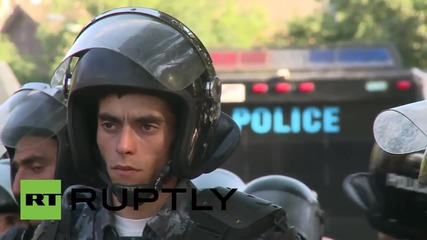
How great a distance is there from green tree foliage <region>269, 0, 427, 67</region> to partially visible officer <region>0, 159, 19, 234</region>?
57.9 feet

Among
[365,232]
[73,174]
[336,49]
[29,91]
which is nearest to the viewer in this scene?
[73,174]

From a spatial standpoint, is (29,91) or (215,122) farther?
(29,91)

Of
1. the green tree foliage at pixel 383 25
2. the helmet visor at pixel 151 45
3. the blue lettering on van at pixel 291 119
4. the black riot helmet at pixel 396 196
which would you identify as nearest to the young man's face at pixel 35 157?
the helmet visor at pixel 151 45

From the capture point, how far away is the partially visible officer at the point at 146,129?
268 centimetres

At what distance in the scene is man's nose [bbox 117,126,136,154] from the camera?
265cm

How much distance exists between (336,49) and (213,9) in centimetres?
2116

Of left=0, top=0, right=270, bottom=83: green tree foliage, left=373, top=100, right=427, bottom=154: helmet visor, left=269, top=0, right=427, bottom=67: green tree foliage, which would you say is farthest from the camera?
left=269, top=0, right=427, bottom=67: green tree foliage

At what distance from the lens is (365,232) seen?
6.18m

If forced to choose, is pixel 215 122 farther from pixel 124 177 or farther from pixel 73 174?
pixel 73 174

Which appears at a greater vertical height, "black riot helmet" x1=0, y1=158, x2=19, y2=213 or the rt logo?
the rt logo

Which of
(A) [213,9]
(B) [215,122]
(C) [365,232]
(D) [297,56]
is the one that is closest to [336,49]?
(D) [297,56]

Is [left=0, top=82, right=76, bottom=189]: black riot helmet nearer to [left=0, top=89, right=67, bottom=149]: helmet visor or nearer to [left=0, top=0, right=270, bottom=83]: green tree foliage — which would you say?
[left=0, top=89, right=67, bottom=149]: helmet visor

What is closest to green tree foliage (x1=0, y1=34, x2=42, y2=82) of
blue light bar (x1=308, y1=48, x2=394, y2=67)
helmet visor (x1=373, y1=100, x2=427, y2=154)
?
blue light bar (x1=308, y1=48, x2=394, y2=67)

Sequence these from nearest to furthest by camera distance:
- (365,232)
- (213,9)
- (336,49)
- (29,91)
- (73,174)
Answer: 1. (73,174)
2. (29,91)
3. (365,232)
4. (336,49)
5. (213,9)
